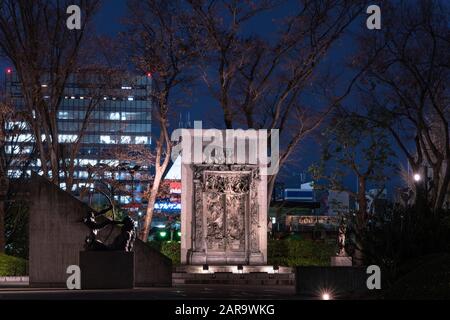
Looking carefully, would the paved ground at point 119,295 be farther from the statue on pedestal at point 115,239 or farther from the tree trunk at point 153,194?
the tree trunk at point 153,194

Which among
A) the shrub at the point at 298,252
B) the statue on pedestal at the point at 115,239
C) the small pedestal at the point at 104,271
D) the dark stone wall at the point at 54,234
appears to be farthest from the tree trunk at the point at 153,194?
the small pedestal at the point at 104,271

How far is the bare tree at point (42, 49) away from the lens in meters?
33.9

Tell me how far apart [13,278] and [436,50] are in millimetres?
19616

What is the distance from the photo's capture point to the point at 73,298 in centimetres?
2028

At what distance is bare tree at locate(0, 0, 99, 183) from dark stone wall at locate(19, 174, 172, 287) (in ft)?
26.4

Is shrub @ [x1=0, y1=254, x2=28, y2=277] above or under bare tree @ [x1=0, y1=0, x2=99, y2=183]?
under

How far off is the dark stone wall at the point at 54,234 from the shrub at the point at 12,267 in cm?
520

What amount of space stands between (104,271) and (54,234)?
10.00ft

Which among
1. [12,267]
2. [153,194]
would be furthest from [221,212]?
[12,267]

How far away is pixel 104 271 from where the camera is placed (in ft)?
79.2

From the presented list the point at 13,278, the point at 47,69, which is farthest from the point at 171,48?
the point at 13,278

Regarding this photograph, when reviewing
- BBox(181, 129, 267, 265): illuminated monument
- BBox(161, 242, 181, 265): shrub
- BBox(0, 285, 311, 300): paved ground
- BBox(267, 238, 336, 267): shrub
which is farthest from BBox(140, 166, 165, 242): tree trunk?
BBox(0, 285, 311, 300): paved ground

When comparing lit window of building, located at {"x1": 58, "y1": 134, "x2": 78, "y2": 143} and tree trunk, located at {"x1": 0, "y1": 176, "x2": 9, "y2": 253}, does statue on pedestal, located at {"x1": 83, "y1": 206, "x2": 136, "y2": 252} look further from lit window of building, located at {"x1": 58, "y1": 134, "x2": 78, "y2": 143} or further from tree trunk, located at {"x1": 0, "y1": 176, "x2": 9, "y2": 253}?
lit window of building, located at {"x1": 58, "y1": 134, "x2": 78, "y2": 143}

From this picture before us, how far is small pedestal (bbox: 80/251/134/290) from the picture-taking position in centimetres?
2409
